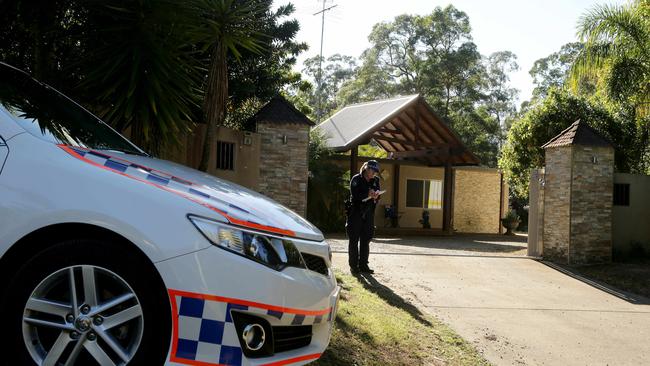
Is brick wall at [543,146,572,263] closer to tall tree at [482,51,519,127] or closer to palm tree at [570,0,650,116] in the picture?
palm tree at [570,0,650,116]

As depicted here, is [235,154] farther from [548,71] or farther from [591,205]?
[548,71]

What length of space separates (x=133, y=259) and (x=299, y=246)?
0.78 m

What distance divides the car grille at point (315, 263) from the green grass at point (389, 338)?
1.23 m

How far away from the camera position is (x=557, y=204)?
11086mm

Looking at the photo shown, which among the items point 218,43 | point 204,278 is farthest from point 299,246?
point 218,43

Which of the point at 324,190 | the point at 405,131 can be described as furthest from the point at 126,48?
the point at 405,131

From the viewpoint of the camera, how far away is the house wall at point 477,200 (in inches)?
909

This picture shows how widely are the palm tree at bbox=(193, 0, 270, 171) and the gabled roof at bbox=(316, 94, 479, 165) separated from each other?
1074 centimetres

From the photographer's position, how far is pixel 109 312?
2.46m

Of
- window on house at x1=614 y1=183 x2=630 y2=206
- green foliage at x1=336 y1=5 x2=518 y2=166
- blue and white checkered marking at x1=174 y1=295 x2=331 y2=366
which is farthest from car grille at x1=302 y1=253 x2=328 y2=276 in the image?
green foliage at x1=336 y1=5 x2=518 y2=166

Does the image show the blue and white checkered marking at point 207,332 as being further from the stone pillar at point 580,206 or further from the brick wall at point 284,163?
the stone pillar at point 580,206

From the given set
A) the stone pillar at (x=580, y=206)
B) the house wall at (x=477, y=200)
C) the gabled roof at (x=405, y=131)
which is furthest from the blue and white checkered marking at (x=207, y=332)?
the house wall at (x=477, y=200)

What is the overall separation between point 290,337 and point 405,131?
1749 centimetres

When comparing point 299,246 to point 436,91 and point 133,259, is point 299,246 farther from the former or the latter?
point 436,91
